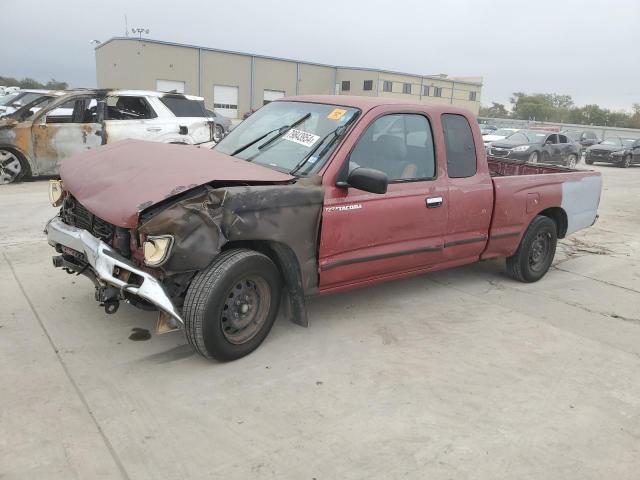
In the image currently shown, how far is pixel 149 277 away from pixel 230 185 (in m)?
0.77

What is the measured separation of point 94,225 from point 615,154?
24857mm

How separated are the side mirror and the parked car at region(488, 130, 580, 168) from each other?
50.0ft

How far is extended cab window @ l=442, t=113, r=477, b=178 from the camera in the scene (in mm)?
4758

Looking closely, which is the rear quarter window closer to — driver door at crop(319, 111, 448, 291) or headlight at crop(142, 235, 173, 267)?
driver door at crop(319, 111, 448, 291)

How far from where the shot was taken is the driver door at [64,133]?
10.1 metres

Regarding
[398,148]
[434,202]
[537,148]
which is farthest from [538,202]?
[537,148]

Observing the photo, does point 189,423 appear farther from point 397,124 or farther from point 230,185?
point 397,124

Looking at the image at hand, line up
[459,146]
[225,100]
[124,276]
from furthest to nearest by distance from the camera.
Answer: [225,100] < [459,146] < [124,276]

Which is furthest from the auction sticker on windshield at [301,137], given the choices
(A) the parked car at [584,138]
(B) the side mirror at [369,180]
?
(A) the parked car at [584,138]

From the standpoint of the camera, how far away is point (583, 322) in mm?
4871

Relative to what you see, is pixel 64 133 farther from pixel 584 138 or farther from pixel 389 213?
pixel 584 138

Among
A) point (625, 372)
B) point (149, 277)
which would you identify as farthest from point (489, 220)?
point (149, 277)

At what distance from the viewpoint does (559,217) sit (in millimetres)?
6074

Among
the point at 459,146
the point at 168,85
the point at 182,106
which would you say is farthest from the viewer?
the point at 168,85
